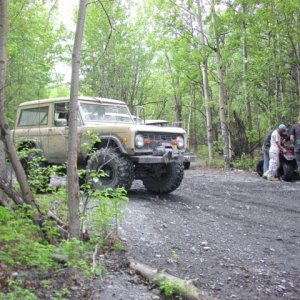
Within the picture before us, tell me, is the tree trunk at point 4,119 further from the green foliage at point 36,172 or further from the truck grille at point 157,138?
the truck grille at point 157,138

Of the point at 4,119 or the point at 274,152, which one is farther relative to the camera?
the point at 274,152

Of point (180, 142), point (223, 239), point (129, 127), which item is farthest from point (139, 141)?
point (223, 239)

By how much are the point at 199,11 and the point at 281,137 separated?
761cm

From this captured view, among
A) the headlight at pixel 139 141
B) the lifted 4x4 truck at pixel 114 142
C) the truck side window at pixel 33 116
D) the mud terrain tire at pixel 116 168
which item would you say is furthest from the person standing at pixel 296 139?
the truck side window at pixel 33 116

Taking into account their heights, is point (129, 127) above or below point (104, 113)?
below

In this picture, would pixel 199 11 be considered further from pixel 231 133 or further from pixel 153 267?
pixel 153 267

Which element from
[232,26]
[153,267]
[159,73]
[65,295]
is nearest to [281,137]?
[232,26]

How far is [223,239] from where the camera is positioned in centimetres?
528

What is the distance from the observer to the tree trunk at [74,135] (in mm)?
3773

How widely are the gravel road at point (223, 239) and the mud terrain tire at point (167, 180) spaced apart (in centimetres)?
22

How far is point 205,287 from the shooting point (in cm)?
376

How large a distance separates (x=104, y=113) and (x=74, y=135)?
15.2 feet

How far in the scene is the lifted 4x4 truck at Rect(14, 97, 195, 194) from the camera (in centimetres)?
723

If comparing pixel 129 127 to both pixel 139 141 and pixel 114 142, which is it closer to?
pixel 139 141
